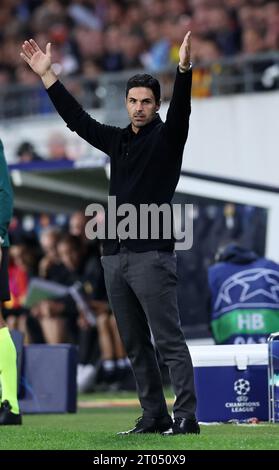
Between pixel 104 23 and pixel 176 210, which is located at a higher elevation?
pixel 104 23

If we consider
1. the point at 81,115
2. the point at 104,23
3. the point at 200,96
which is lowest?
the point at 81,115

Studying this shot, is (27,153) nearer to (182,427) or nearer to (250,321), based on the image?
(250,321)

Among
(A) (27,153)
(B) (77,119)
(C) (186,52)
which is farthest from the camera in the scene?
(A) (27,153)

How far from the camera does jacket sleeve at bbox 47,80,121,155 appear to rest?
7.20 metres

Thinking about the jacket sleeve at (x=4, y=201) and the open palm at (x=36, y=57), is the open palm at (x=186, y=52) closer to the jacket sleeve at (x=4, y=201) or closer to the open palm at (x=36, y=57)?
the open palm at (x=36, y=57)

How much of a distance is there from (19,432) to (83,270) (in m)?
7.86

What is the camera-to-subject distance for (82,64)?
19.6 meters

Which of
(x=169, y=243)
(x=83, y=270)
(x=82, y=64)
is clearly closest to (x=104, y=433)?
(x=169, y=243)

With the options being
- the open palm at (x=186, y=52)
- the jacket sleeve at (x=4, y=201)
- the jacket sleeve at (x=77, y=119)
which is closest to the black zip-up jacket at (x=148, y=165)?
the jacket sleeve at (x=77, y=119)

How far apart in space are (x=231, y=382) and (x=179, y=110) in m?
2.65

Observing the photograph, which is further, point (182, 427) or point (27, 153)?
point (27, 153)

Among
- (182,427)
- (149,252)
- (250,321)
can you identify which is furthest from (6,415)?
(250,321)

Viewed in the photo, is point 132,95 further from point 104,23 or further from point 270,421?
point 104,23

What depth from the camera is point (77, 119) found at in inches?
286
